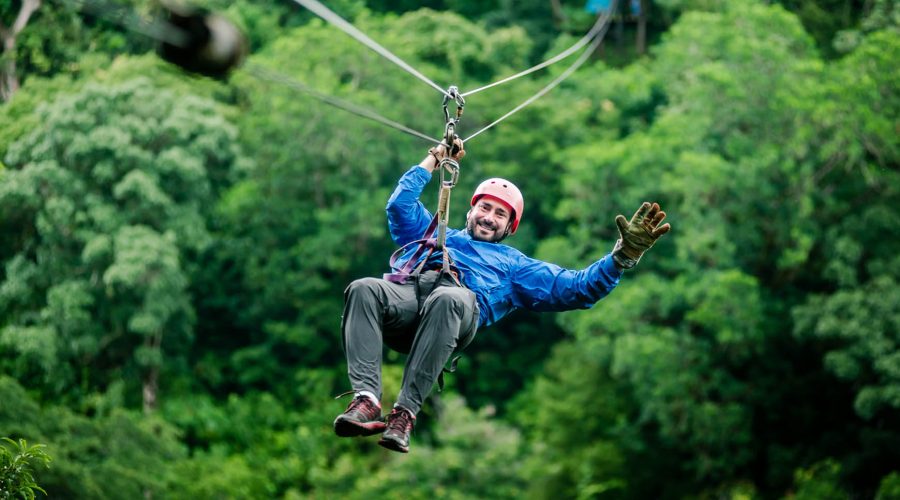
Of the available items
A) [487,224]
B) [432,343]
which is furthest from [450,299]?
[487,224]

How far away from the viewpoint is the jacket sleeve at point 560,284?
7070 millimetres

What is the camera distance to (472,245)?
286 inches

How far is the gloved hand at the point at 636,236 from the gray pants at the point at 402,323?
729mm

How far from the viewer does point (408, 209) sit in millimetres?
7223

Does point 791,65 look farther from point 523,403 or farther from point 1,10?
point 1,10

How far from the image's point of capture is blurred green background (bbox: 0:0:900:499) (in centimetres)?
2181

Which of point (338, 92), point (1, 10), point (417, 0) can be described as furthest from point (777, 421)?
point (417, 0)

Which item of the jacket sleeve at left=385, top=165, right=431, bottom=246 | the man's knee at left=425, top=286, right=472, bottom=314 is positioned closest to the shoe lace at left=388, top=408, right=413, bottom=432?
the man's knee at left=425, top=286, right=472, bottom=314

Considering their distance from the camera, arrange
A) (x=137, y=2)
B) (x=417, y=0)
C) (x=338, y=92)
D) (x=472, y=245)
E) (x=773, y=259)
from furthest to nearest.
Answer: (x=417, y=0), (x=338, y=92), (x=773, y=259), (x=137, y=2), (x=472, y=245)

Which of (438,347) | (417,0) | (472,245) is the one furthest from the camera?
(417,0)

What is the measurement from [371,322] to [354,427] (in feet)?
1.81

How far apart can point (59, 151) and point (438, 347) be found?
17200 millimetres

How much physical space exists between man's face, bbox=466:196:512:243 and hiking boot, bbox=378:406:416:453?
109 centimetres

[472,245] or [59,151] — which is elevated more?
[59,151]
